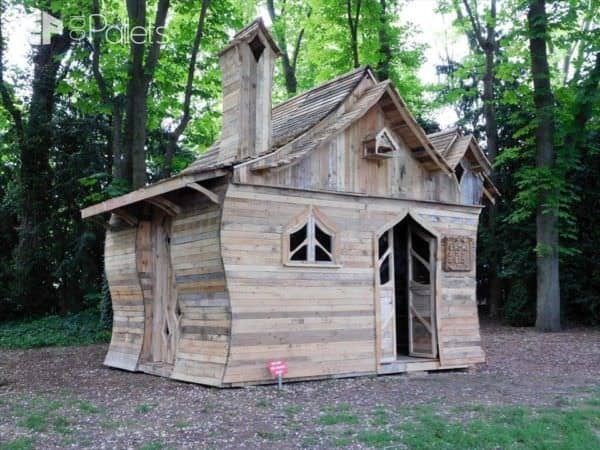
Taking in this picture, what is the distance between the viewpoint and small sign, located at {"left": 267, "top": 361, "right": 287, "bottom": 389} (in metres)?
10.1

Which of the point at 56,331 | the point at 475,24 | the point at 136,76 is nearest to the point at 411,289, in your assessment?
the point at 136,76

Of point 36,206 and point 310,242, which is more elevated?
point 36,206

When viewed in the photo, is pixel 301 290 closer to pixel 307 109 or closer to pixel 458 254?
pixel 458 254

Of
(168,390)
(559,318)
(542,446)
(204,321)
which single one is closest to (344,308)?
(204,321)

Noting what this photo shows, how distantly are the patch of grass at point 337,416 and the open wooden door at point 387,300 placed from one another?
3083 mm

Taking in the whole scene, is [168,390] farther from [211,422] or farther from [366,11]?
[366,11]

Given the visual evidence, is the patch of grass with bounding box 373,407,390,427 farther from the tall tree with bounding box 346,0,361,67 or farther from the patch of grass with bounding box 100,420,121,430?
the tall tree with bounding box 346,0,361,67

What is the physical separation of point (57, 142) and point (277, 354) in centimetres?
1553

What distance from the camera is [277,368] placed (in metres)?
10.1

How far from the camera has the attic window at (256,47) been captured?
1116 cm

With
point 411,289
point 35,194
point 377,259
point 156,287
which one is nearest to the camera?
point 377,259

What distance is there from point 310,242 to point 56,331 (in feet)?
38.8

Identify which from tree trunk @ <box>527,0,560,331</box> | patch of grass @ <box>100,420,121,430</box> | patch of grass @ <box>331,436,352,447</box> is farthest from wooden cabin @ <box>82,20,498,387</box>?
tree trunk @ <box>527,0,560,331</box>

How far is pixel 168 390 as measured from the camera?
10086mm
